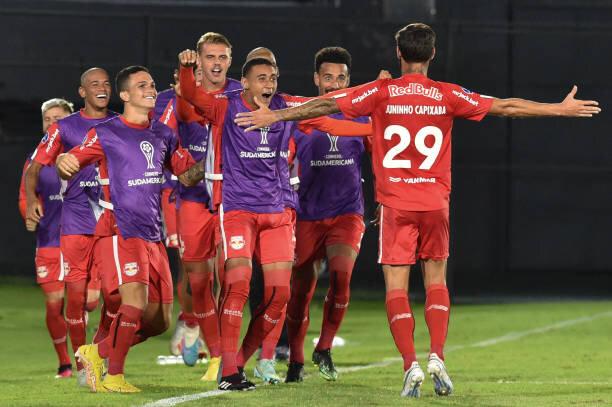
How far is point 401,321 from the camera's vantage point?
8430mm

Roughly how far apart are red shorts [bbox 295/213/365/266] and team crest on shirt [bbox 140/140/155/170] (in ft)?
5.02

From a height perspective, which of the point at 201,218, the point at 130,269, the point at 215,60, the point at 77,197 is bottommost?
the point at 130,269

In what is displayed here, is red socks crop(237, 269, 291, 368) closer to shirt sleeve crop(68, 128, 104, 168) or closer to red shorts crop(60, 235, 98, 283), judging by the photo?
shirt sleeve crop(68, 128, 104, 168)

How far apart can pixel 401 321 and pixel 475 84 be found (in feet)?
46.5

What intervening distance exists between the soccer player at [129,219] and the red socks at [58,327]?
5.63 feet

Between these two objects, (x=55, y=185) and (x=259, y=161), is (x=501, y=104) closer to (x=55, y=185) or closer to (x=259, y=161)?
(x=259, y=161)

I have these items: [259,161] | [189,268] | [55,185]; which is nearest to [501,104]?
[259,161]

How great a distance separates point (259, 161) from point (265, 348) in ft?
4.06

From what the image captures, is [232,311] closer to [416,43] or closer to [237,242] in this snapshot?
[237,242]

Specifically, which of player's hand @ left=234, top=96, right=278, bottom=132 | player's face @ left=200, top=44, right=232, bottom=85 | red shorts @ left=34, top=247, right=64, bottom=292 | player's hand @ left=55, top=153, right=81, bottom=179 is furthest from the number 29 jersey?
red shorts @ left=34, top=247, right=64, bottom=292

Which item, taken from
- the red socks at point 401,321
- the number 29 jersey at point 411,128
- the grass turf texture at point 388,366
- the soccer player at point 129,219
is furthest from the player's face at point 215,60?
the red socks at point 401,321

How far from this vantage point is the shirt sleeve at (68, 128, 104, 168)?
903 centimetres

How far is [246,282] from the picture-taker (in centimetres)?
884

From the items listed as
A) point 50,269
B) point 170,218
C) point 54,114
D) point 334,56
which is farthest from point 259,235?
point 54,114
